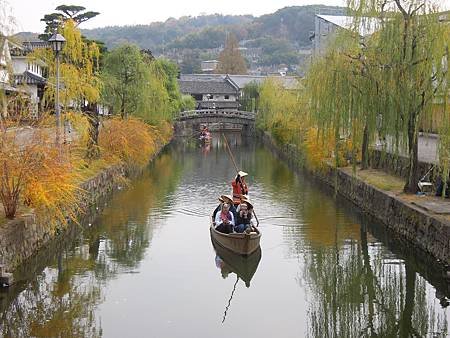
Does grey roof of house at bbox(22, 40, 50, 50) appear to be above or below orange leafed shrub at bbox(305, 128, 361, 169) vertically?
above

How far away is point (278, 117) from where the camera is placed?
4350 centimetres

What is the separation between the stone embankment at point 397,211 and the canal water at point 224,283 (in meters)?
0.37

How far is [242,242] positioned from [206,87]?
70776mm

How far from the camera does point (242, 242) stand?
49.8ft

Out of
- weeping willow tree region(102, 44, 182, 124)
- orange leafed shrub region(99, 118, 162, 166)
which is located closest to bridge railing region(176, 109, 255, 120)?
weeping willow tree region(102, 44, 182, 124)

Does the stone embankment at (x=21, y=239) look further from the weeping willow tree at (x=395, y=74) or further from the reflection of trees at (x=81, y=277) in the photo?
the weeping willow tree at (x=395, y=74)

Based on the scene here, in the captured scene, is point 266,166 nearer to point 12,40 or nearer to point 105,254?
point 105,254

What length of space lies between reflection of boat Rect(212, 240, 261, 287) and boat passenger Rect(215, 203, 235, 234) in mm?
525

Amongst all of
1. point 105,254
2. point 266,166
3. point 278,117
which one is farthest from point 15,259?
point 278,117

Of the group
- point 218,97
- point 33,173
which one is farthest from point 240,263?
point 218,97

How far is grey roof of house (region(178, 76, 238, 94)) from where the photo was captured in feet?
275

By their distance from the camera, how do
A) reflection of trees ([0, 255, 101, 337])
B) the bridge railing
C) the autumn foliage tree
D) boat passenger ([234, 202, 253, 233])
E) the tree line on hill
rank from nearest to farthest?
1. reflection of trees ([0, 255, 101, 337])
2. boat passenger ([234, 202, 253, 233])
3. the bridge railing
4. the autumn foliage tree
5. the tree line on hill

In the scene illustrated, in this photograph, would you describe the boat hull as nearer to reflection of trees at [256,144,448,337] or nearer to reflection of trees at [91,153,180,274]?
reflection of trees at [256,144,448,337]

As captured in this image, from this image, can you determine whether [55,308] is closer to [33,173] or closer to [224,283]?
[33,173]
